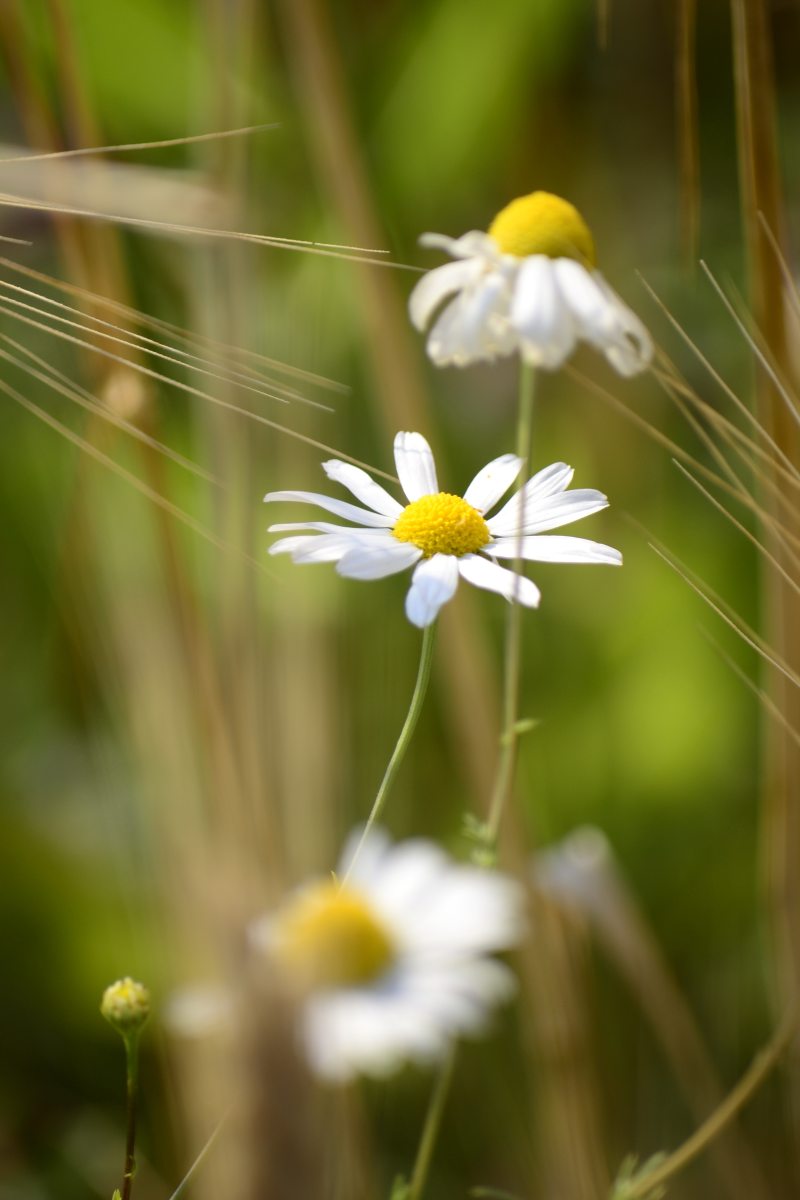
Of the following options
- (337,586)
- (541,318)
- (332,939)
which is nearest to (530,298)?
(541,318)

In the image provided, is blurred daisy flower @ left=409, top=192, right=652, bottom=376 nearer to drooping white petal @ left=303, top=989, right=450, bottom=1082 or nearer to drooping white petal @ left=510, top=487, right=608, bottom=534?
drooping white petal @ left=510, top=487, right=608, bottom=534

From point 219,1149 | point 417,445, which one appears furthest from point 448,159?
point 219,1149

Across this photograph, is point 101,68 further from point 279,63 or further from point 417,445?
point 417,445

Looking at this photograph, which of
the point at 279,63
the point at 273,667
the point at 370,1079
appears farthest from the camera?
the point at 279,63

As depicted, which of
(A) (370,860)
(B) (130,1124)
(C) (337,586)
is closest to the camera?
(B) (130,1124)

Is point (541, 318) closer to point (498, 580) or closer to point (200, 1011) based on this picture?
point (498, 580)

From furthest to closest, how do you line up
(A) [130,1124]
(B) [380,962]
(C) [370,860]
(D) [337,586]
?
(D) [337,586] → (C) [370,860] → (B) [380,962] → (A) [130,1124]
